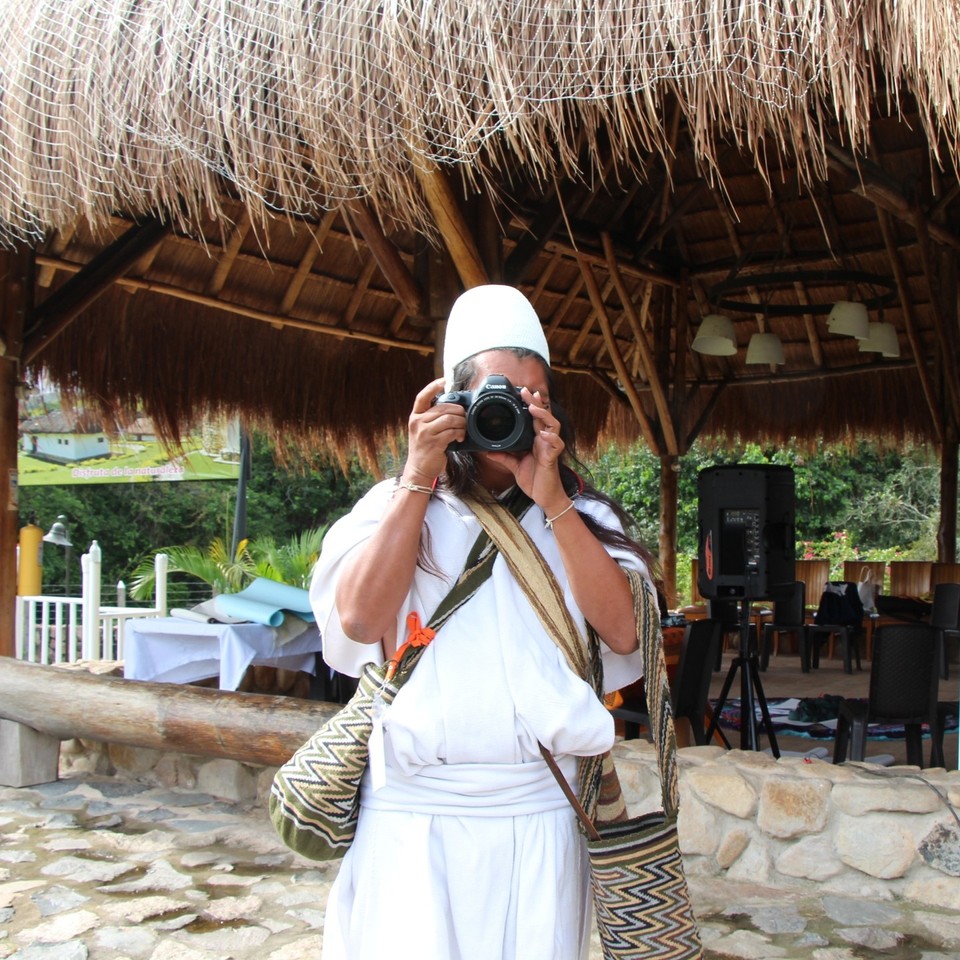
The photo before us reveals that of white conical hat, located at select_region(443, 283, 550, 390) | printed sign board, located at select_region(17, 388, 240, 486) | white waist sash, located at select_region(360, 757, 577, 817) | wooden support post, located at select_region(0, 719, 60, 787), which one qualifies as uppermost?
printed sign board, located at select_region(17, 388, 240, 486)

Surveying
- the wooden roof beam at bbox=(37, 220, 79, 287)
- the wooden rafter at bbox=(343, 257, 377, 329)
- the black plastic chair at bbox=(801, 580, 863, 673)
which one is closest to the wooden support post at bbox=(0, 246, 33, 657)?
the wooden roof beam at bbox=(37, 220, 79, 287)

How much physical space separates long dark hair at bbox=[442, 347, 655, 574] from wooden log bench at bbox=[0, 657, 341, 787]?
1.96 metres

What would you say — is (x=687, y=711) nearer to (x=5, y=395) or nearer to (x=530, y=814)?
(x=530, y=814)

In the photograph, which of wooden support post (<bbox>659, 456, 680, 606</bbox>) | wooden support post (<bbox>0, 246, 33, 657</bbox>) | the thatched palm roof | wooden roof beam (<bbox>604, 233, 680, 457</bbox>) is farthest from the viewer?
wooden support post (<bbox>659, 456, 680, 606</bbox>)

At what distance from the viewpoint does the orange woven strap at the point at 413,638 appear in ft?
4.18

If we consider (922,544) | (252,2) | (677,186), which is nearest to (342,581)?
(252,2)

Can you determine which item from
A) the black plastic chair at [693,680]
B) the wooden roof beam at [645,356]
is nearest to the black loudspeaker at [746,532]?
the black plastic chair at [693,680]

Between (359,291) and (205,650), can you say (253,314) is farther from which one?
(205,650)

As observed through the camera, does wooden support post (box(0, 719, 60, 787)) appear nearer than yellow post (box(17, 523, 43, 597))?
Yes

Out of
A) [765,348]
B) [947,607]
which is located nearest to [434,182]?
[765,348]

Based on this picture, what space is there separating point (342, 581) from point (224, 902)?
207 cm

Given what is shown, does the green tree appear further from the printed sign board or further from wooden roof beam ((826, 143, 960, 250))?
wooden roof beam ((826, 143, 960, 250))

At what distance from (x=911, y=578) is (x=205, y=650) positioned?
6.75 meters

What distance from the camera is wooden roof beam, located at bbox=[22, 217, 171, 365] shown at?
14.9ft
